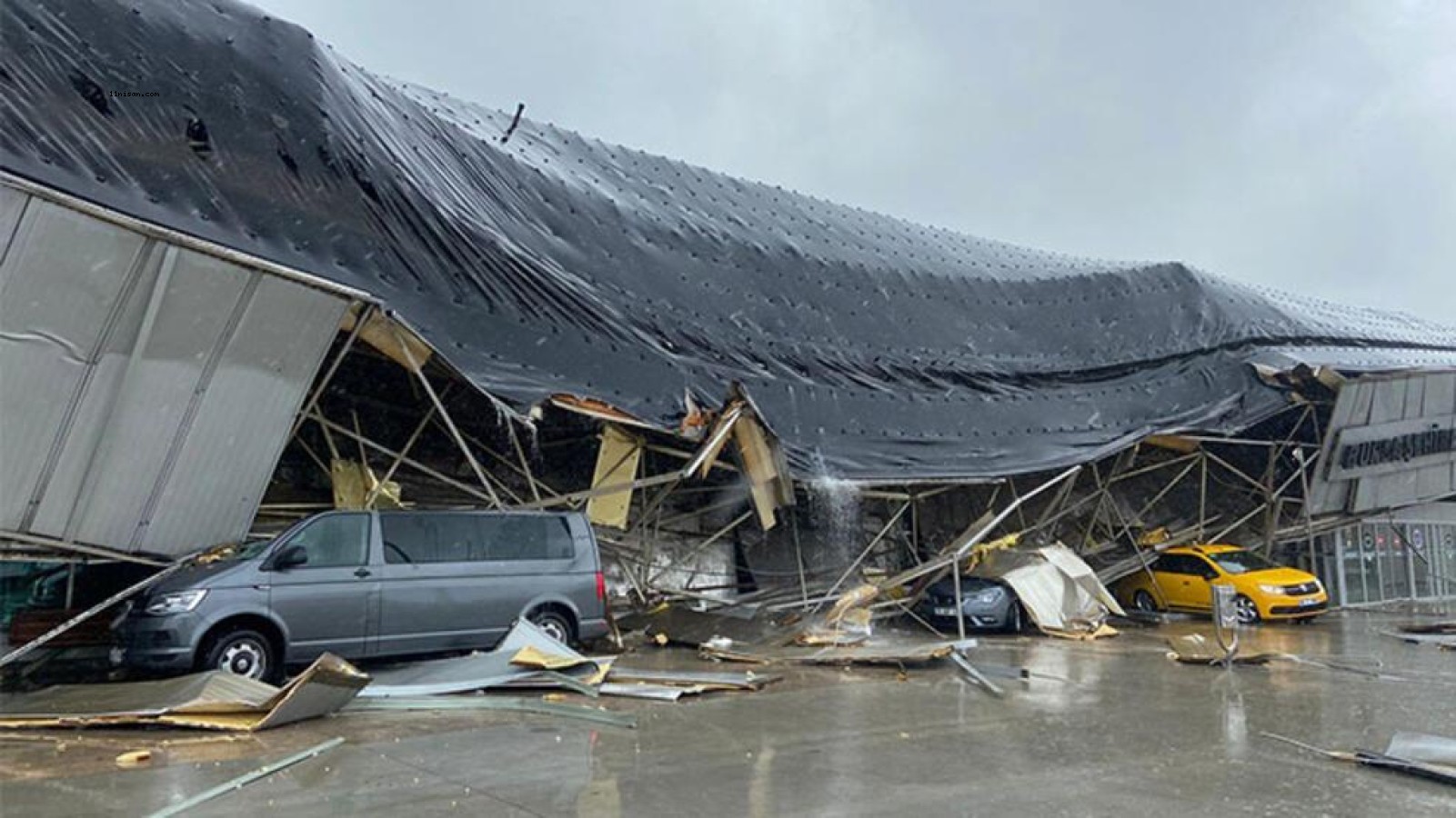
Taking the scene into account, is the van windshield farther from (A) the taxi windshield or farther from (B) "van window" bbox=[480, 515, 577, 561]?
(A) the taxi windshield

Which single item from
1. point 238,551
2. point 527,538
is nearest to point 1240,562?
point 527,538

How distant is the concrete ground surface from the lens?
541 cm

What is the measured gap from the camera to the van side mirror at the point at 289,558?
9031 mm

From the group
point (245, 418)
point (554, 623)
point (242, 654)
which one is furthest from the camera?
point (554, 623)

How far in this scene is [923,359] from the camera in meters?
18.2

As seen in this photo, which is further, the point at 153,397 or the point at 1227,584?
the point at 1227,584

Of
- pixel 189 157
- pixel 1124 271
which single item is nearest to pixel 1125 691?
pixel 189 157

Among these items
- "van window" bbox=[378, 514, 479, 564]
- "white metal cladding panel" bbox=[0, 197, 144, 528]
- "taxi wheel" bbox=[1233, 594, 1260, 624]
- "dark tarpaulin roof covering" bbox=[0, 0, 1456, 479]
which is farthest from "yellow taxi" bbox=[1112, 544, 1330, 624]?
"white metal cladding panel" bbox=[0, 197, 144, 528]

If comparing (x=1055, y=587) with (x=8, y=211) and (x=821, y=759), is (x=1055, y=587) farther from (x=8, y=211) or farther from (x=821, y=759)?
(x=8, y=211)

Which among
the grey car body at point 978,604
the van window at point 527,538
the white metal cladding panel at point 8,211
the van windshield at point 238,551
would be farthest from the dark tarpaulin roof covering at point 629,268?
the van windshield at point 238,551

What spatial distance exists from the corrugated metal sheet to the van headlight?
3.03 ft

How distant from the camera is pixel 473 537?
1052 cm

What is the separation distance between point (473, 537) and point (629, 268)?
599 cm

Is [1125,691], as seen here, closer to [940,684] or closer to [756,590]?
[940,684]
